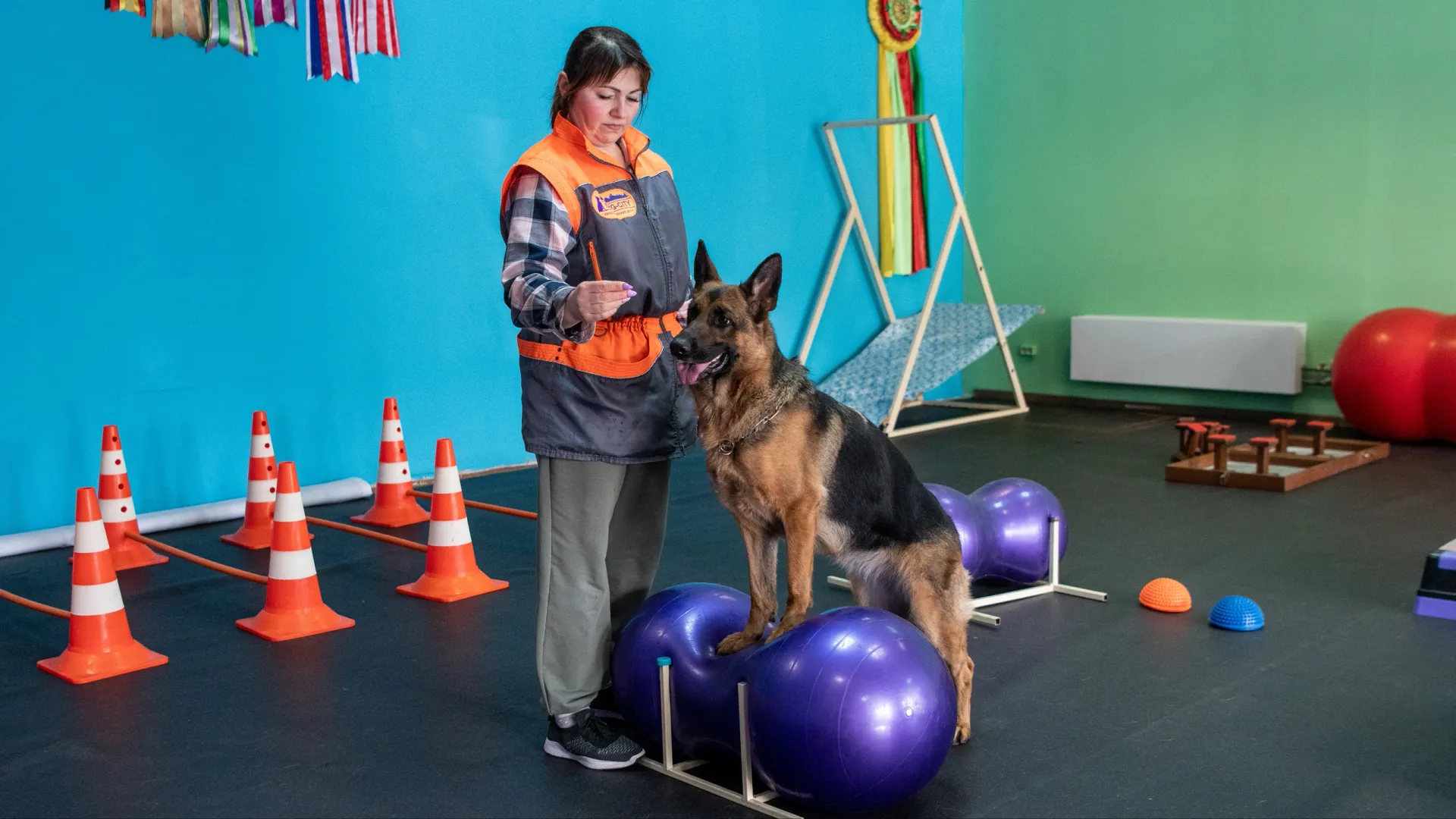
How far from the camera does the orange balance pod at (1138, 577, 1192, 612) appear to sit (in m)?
3.75

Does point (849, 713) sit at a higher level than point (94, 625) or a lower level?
higher

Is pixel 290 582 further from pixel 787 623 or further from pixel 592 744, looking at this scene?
pixel 787 623

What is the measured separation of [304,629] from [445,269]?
2889 millimetres

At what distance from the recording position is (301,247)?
19.0 ft

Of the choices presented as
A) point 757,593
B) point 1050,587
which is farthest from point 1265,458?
point 757,593

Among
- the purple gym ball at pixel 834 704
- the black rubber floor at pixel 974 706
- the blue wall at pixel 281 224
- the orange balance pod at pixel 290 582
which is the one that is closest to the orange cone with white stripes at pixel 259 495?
the black rubber floor at pixel 974 706

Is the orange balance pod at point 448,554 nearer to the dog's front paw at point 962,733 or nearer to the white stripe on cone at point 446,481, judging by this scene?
the white stripe on cone at point 446,481

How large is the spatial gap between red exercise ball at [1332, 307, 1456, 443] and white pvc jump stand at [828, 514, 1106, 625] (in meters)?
3.13

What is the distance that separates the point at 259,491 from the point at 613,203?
3123mm

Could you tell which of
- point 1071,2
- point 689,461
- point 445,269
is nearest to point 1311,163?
point 1071,2

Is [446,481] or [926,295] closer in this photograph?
[446,481]

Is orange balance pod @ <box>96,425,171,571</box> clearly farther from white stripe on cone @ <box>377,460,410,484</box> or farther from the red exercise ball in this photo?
the red exercise ball


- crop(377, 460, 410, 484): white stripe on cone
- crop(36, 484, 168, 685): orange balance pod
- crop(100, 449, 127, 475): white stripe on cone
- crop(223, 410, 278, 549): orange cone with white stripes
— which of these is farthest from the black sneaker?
crop(100, 449, 127, 475): white stripe on cone

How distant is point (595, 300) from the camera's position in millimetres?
2188
